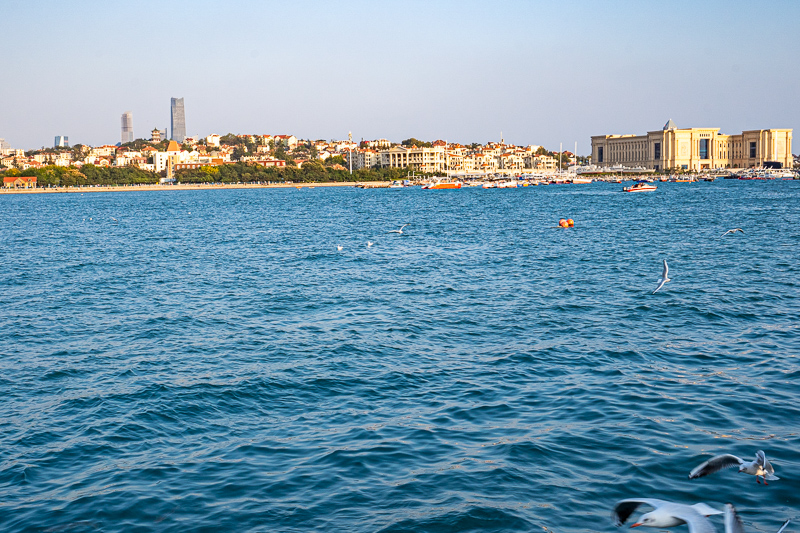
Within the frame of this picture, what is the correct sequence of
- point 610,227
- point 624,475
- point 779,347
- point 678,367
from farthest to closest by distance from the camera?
1. point 610,227
2. point 779,347
3. point 678,367
4. point 624,475

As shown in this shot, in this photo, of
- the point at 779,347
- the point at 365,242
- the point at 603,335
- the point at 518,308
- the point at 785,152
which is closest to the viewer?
the point at 779,347

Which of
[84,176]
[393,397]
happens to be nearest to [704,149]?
[84,176]

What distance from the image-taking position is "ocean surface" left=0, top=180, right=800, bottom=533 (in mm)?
6391

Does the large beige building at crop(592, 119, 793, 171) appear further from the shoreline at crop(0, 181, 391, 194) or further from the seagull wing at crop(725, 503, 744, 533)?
the seagull wing at crop(725, 503, 744, 533)

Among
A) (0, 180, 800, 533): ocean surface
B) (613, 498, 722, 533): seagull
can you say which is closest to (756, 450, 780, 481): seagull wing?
(0, 180, 800, 533): ocean surface

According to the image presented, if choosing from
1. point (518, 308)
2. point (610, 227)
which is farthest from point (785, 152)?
point (518, 308)

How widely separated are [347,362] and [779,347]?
20.8 ft

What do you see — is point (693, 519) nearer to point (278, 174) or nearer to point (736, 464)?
point (736, 464)

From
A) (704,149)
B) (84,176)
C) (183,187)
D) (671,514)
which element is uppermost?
(704,149)

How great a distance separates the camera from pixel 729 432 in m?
7.73

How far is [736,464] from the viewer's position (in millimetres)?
5699

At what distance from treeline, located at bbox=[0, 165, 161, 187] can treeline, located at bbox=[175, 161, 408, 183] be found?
8.61 meters

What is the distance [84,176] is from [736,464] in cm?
14344

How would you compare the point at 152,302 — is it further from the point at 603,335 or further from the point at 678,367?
the point at 678,367
